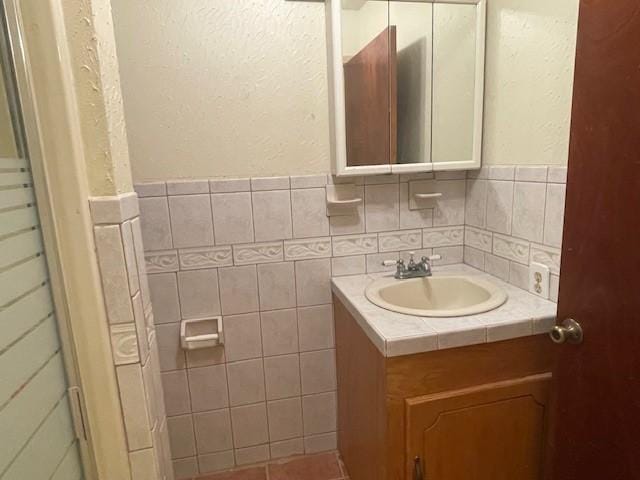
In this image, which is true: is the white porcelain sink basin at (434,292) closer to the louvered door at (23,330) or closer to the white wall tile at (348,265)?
the white wall tile at (348,265)

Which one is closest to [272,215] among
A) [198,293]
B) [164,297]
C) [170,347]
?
[198,293]

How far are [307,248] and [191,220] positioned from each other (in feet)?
1.52

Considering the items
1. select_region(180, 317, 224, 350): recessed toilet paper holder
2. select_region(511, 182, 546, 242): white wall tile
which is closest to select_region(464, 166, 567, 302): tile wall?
select_region(511, 182, 546, 242): white wall tile

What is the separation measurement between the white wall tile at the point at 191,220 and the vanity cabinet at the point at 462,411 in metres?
0.73

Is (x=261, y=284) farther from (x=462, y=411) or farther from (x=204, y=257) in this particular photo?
(x=462, y=411)

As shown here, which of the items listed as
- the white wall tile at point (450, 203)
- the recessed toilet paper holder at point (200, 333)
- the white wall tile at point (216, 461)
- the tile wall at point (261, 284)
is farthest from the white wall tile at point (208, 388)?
the white wall tile at point (450, 203)

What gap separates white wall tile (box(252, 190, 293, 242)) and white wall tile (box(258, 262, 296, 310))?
4.8 inches

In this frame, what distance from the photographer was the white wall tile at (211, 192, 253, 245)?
148 cm

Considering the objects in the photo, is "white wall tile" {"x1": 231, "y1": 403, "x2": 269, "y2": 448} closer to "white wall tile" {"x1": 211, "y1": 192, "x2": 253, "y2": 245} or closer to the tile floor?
the tile floor

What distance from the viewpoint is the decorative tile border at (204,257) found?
4.91 feet

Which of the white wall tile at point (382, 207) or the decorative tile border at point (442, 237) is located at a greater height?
the white wall tile at point (382, 207)

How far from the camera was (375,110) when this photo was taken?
4.97ft

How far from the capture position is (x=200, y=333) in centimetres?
156

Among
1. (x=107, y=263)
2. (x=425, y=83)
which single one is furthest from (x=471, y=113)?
(x=107, y=263)
